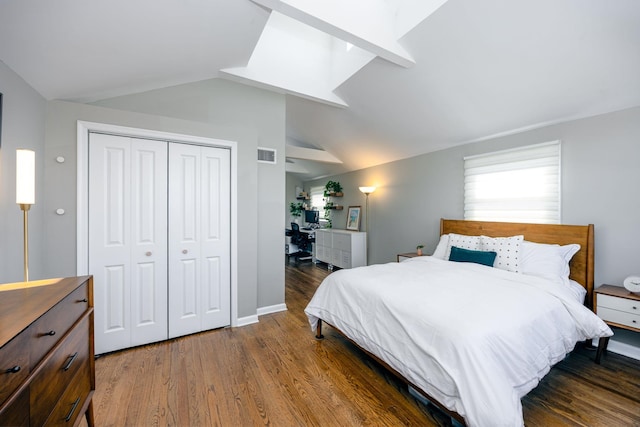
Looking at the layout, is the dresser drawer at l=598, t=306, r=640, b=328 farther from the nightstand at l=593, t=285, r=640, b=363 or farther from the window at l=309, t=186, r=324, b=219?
the window at l=309, t=186, r=324, b=219

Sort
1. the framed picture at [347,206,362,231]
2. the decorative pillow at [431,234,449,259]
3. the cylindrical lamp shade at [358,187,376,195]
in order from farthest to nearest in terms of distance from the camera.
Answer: the framed picture at [347,206,362,231] → the cylindrical lamp shade at [358,187,376,195] → the decorative pillow at [431,234,449,259]

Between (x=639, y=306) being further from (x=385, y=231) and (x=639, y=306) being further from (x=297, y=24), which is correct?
(x=297, y=24)

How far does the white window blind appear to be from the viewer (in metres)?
2.85

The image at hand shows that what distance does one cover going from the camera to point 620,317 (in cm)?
218

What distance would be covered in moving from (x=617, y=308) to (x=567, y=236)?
2.38 ft

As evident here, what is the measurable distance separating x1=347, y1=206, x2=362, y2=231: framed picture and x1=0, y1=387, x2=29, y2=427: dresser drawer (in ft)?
17.1

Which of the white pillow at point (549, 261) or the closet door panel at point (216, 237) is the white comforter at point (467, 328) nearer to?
the white pillow at point (549, 261)

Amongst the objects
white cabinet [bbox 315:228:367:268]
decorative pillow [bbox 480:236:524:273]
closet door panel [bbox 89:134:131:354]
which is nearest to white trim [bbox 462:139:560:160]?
decorative pillow [bbox 480:236:524:273]

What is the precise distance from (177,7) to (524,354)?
2.98 metres

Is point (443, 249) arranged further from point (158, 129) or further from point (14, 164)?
point (14, 164)

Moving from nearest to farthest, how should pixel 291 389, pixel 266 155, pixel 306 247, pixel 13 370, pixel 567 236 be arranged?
pixel 13 370 → pixel 291 389 → pixel 567 236 → pixel 266 155 → pixel 306 247

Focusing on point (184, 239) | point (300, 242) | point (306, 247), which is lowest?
point (306, 247)

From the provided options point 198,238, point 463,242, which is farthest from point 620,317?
point 198,238

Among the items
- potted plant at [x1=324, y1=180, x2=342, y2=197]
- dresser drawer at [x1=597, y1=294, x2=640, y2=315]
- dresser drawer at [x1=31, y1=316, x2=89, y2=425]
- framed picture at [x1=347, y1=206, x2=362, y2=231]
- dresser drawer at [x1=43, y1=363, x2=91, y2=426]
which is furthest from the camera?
potted plant at [x1=324, y1=180, x2=342, y2=197]
